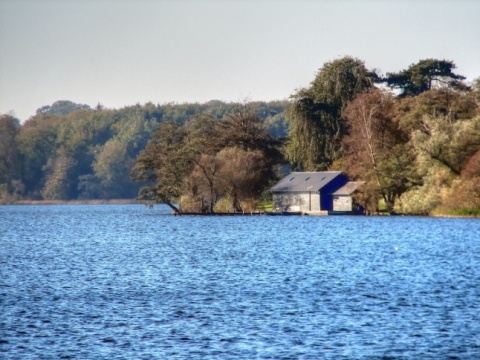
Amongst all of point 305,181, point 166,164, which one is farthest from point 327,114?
Answer: point 166,164

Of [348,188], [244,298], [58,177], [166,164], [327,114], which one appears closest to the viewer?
[244,298]

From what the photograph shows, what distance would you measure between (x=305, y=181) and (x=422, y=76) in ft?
70.7

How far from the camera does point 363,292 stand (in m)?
32.2

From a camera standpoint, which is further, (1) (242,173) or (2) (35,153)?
(2) (35,153)

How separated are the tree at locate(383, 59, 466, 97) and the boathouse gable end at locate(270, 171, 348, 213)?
1838cm

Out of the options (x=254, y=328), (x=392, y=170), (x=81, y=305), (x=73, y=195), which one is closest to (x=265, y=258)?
(x=81, y=305)

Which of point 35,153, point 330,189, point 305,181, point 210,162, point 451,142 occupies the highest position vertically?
point 35,153

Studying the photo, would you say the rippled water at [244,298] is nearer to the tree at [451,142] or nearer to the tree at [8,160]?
the tree at [451,142]

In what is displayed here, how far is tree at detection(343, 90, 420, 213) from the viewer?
86.4m

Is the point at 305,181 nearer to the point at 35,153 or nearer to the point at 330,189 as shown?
the point at 330,189

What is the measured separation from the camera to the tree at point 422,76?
107938 mm

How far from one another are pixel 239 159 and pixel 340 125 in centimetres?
1284

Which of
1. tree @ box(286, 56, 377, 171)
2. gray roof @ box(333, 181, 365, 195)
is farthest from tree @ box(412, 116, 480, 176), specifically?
tree @ box(286, 56, 377, 171)

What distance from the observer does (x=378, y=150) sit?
9012cm
